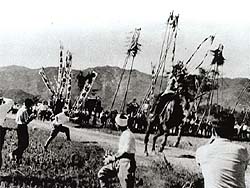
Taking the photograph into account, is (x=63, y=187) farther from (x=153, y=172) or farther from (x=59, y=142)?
(x=59, y=142)

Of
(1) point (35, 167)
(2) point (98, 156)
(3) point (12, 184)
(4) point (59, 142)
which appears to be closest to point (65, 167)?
(1) point (35, 167)

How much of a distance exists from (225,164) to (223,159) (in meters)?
0.04

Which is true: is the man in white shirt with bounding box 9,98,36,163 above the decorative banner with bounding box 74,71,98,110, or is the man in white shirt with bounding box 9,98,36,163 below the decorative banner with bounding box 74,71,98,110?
below

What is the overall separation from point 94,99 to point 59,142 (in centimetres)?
771

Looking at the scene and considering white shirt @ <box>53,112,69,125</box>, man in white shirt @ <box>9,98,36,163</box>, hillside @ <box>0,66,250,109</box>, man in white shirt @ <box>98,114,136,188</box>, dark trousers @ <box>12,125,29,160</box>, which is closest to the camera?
man in white shirt @ <box>98,114,136,188</box>

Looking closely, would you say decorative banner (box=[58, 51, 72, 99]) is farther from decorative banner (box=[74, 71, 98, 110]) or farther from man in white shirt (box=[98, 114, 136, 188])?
man in white shirt (box=[98, 114, 136, 188])

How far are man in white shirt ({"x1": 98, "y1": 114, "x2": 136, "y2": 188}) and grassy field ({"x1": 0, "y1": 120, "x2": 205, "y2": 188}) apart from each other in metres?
1.72

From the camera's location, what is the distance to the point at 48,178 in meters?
7.60

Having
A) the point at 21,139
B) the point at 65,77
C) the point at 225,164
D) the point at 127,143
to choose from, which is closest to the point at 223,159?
the point at 225,164

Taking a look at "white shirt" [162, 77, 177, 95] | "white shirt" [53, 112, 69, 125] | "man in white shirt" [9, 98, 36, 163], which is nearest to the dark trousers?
"man in white shirt" [9, 98, 36, 163]

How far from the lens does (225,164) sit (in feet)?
11.7

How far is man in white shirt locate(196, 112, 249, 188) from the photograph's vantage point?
358 centimetres

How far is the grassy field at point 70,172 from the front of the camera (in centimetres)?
732

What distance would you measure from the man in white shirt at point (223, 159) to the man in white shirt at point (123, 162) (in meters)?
1.86
